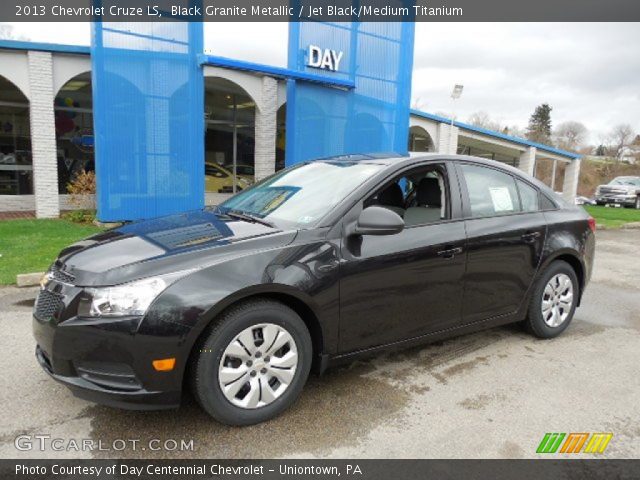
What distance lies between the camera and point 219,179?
15.8 metres

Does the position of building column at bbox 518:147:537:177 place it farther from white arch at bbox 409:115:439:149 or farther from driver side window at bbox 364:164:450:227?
driver side window at bbox 364:164:450:227

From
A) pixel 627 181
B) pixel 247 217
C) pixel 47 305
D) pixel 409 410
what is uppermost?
pixel 247 217

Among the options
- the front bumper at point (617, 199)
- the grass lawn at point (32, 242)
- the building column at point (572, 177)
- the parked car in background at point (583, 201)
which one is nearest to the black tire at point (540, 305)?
the grass lawn at point (32, 242)

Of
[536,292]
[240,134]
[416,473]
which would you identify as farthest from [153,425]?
[240,134]

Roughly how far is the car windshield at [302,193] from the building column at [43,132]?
832cm

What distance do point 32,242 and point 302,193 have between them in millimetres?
6317

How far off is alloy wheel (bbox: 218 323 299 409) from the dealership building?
796cm

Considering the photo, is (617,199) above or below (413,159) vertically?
below

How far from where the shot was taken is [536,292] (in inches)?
170

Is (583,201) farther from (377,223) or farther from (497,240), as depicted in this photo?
(377,223)

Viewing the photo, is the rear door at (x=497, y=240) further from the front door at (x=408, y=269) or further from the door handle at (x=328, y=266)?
the door handle at (x=328, y=266)

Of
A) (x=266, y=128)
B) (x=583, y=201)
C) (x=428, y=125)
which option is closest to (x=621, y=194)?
(x=583, y=201)

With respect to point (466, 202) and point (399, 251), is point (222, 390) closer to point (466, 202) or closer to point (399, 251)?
point (399, 251)

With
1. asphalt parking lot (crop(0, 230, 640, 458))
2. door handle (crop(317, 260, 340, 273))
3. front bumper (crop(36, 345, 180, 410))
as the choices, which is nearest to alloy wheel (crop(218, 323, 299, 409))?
asphalt parking lot (crop(0, 230, 640, 458))
